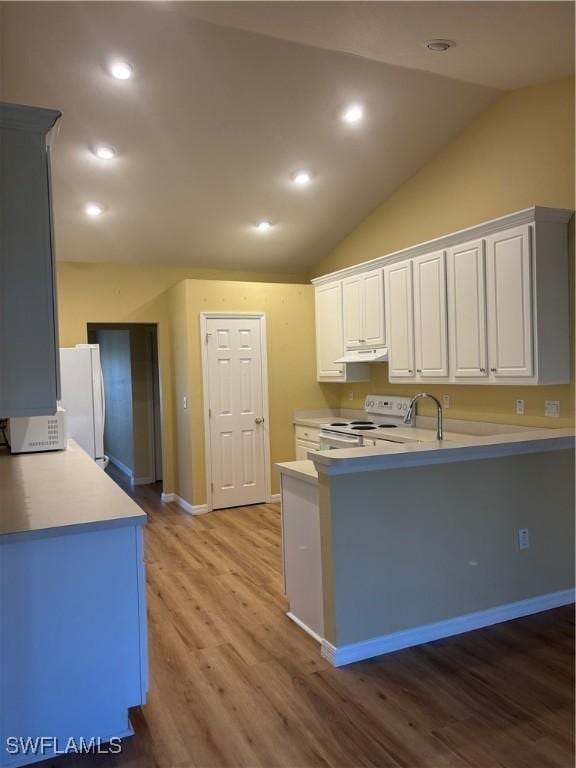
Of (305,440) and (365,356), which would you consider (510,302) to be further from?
(305,440)

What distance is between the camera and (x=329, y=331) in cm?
592

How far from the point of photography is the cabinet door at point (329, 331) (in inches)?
226

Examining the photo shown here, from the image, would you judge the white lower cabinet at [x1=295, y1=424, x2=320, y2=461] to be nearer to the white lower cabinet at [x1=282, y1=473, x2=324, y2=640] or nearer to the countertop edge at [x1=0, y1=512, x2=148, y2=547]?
the white lower cabinet at [x1=282, y1=473, x2=324, y2=640]

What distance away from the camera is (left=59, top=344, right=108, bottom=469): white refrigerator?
202 inches

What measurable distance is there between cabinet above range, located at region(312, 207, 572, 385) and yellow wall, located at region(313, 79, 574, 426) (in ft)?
0.74

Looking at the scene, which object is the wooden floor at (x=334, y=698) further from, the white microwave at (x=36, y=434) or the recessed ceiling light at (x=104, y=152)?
the recessed ceiling light at (x=104, y=152)

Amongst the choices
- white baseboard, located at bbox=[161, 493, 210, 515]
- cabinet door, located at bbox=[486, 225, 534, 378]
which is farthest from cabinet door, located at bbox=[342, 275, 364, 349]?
white baseboard, located at bbox=[161, 493, 210, 515]

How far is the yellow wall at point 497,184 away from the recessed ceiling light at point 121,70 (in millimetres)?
2569

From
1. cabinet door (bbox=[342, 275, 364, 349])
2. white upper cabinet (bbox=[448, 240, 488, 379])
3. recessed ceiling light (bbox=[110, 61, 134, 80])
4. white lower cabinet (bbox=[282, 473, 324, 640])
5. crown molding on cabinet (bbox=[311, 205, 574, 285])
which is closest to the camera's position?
white lower cabinet (bbox=[282, 473, 324, 640])

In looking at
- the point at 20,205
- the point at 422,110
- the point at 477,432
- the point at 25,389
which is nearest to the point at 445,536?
the point at 477,432

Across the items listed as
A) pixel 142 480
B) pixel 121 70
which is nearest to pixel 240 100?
pixel 121 70

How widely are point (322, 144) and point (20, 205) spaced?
2.92 m

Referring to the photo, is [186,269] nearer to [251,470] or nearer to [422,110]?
[251,470]

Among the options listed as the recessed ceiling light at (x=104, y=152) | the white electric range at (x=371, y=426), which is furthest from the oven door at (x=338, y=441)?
the recessed ceiling light at (x=104, y=152)
